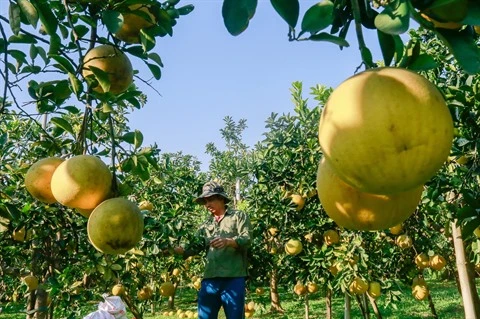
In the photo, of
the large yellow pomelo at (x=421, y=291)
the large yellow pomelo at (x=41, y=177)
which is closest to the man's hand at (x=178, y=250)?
the large yellow pomelo at (x=41, y=177)

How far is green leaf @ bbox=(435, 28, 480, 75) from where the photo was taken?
745 mm

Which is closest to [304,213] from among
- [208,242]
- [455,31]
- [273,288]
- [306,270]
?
[306,270]

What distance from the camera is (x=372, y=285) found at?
4824 millimetres

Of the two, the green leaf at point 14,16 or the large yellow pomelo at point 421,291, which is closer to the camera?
the green leaf at point 14,16

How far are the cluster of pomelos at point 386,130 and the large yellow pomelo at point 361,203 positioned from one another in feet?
0.37

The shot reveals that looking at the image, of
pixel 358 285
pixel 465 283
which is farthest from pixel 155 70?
pixel 358 285

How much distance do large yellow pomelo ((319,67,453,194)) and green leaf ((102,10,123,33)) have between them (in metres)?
0.90

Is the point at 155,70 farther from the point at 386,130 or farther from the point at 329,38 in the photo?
the point at 386,130

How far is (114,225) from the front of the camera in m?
1.58

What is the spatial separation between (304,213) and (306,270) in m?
0.80

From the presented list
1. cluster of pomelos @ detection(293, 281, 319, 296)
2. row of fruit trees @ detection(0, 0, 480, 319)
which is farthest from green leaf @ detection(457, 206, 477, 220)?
cluster of pomelos @ detection(293, 281, 319, 296)

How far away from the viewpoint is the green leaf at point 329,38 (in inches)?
33.3

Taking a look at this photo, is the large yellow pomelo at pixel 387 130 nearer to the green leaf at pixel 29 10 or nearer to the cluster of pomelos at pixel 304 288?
the green leaf at pixel 29 10

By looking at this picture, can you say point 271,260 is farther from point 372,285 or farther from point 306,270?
point 372,285
